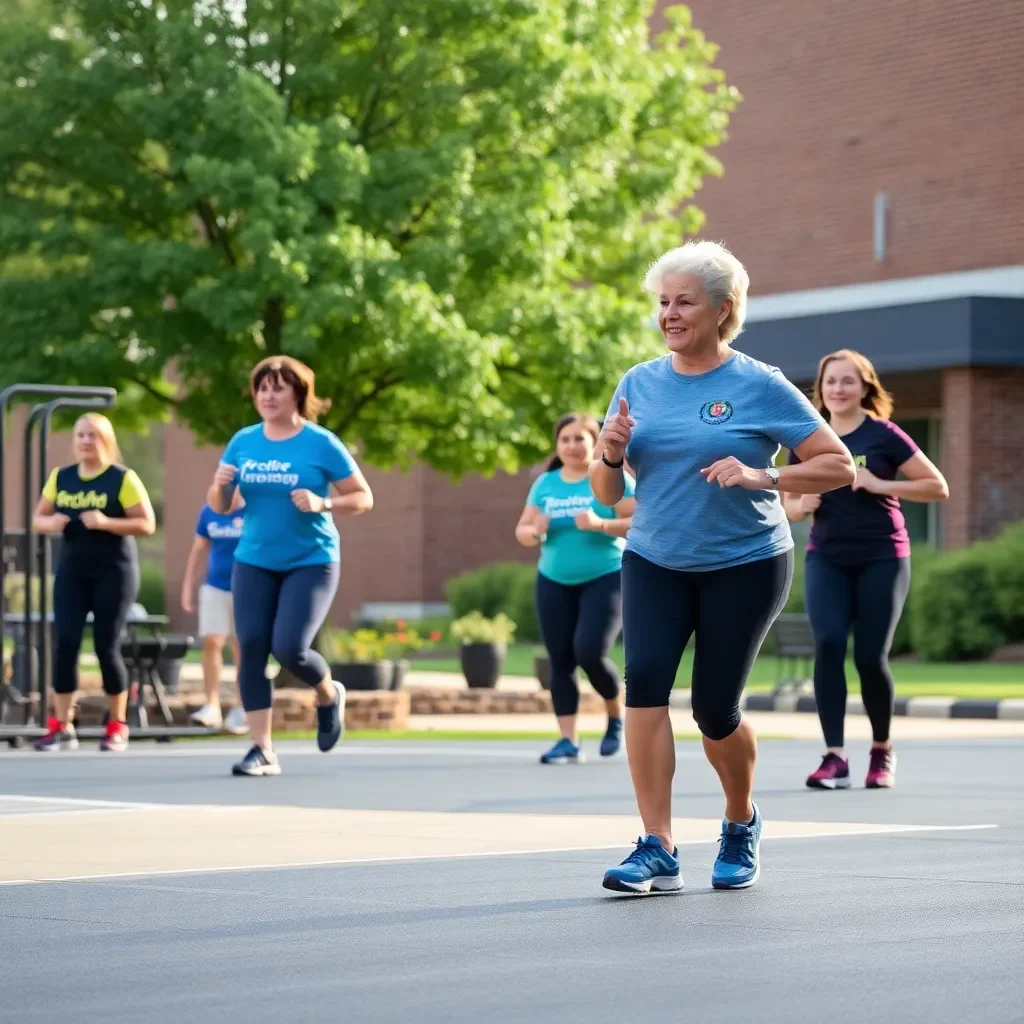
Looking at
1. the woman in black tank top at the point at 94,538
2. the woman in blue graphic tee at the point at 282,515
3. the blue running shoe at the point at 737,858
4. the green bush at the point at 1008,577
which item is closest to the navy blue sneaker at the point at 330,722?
the woman in blue graphic tee at the point at 282,515

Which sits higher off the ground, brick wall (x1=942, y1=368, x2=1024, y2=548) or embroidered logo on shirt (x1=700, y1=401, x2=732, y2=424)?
brick wall (x1=942, y1=368, x2=1024, y2=548)

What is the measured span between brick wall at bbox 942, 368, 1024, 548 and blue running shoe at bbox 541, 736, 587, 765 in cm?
2028

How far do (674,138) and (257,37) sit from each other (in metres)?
4.64

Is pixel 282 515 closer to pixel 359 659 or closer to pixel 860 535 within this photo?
pixel 860 535

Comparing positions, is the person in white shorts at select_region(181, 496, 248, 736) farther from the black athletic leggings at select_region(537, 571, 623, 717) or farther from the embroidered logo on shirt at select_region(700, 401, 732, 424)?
the embroidered logo on shirt at select_region(700, 401, 732, 424)

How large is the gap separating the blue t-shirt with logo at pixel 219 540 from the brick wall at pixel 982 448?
60.0ft

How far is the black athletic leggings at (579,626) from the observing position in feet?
44.2

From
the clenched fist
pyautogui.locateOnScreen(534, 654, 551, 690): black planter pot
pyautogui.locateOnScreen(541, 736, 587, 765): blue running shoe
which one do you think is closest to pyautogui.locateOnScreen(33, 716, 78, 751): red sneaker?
pyautogui.locateOnScreen(541, 736, 587, 765): blue running shoe

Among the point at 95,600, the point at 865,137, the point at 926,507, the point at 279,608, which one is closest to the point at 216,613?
the point at 95,600

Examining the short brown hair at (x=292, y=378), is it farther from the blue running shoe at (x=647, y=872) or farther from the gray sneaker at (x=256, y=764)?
the blue running shoe at (x=647, y=872)

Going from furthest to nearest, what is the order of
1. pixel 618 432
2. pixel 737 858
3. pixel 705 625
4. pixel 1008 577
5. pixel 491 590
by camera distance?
1. pixel 491 590
2. pixel 1008 577
3. pixel 737 858
4. pixel 705 625
5. pixel 618 432

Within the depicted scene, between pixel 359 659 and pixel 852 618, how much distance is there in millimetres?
10870

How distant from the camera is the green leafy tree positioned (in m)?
21.6

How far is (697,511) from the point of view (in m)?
7.11
